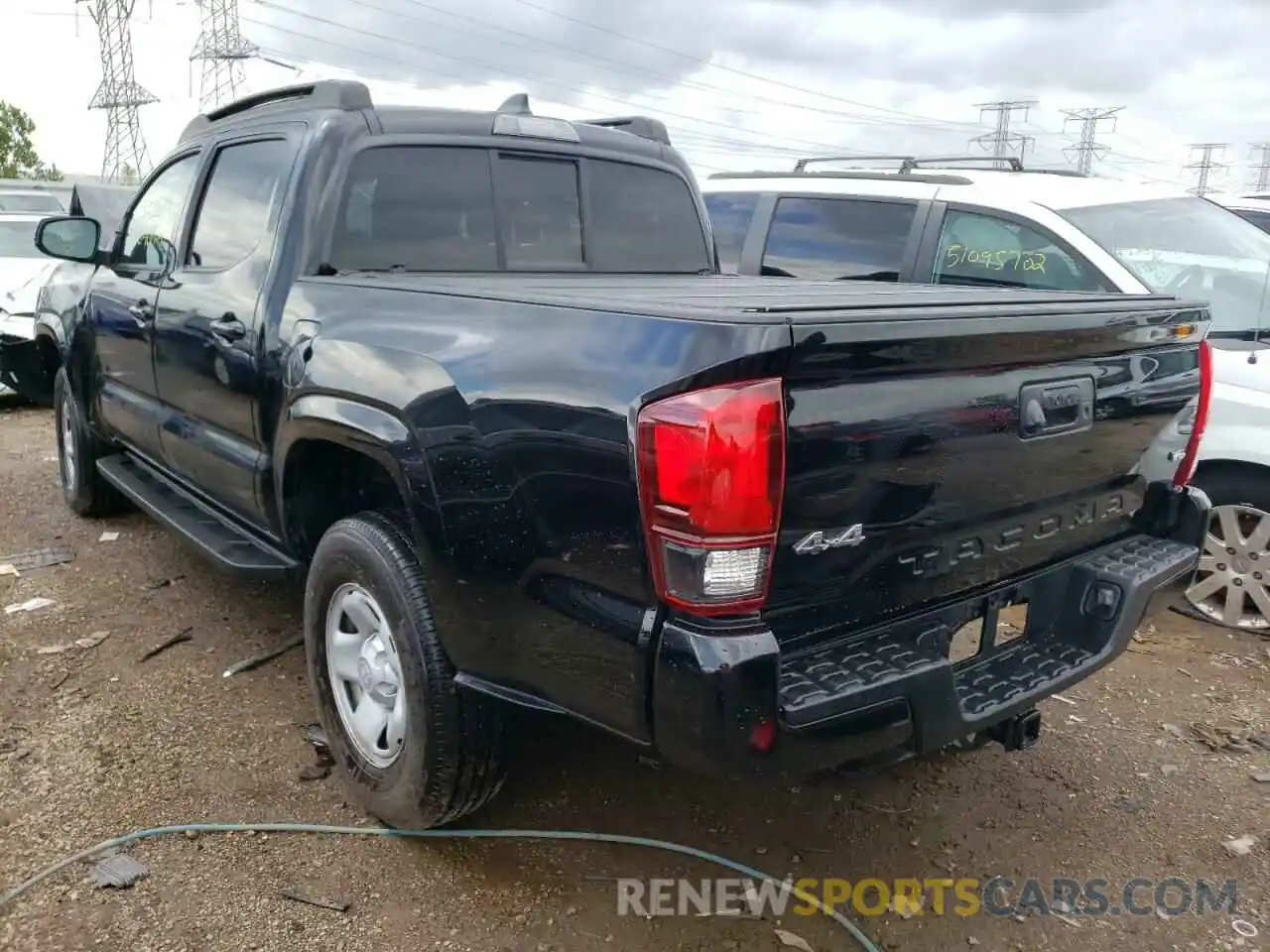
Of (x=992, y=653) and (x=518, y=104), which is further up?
(x=518, y=104)

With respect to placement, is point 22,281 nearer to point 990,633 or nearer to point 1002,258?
point 1002,258

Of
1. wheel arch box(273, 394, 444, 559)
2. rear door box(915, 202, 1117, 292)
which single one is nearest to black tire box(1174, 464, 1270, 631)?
rear door box(915, 202, 1117, 292)

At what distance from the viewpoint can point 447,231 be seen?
3.44 metres

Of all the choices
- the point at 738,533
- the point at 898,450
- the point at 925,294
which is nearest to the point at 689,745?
the point at 738,533

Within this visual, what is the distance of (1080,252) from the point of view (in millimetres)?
4539

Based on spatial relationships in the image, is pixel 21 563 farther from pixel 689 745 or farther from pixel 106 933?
pixel 689 745

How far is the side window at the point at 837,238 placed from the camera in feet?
17.0

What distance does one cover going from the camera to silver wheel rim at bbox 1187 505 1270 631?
14.1 ft

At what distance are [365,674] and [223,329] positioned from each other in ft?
4.40

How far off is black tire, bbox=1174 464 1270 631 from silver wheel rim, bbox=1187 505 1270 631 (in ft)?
0.09

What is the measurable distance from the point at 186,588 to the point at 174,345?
4.64 ft

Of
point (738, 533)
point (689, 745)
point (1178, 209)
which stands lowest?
point (689, 745)

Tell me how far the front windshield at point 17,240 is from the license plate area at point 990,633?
33.7 ft

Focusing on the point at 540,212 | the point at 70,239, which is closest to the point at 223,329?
the point at 540,212
